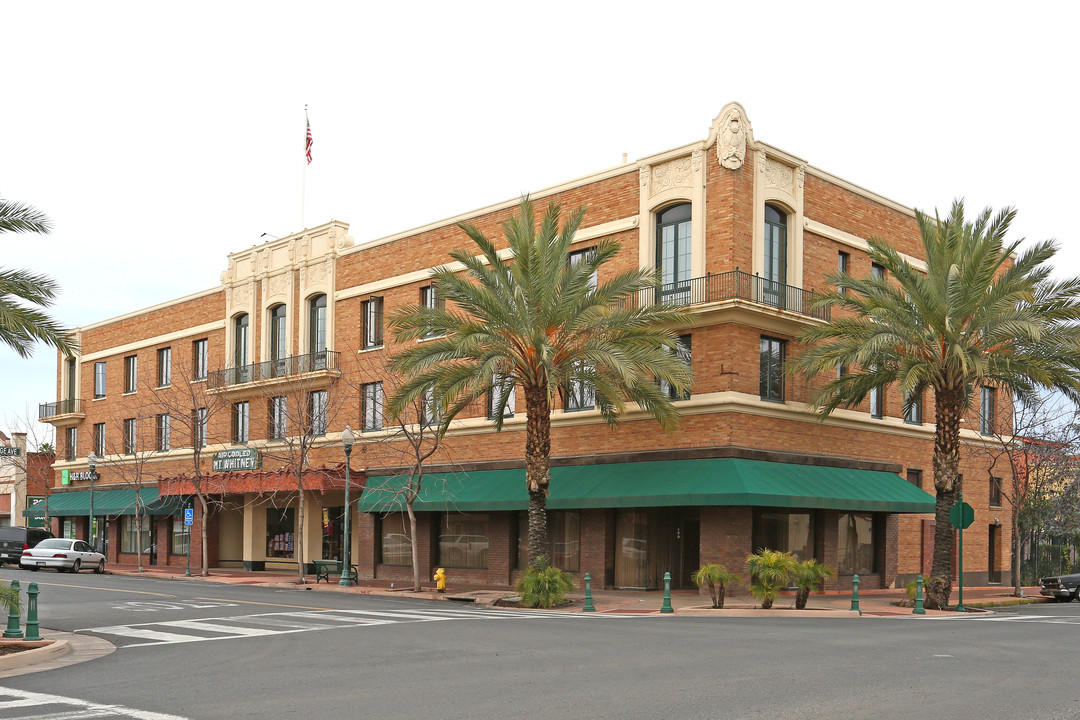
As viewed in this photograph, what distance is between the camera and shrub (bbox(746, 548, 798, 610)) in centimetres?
2591

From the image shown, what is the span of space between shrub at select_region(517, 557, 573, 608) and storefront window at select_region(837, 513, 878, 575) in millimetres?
10409

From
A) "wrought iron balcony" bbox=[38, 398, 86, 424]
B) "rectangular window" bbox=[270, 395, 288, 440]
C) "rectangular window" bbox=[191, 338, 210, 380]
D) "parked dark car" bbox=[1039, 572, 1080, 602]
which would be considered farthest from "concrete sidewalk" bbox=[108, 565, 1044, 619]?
"wrought iron balcony" bbox=[38, 398, 86, 424]

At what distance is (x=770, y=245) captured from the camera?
3219cm

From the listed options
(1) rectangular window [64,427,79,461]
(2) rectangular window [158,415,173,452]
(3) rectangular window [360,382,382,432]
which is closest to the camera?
(3) rectangular window [360,382,382,432]

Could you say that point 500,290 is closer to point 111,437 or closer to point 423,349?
point 423,349

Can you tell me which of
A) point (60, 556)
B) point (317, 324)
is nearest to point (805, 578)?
point (317, 324)

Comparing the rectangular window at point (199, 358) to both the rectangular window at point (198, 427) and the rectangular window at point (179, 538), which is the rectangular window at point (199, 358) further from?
the rectangular window at point (179, 538)

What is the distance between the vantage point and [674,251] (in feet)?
106

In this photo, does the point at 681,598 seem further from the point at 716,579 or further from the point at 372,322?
the point at 372,322

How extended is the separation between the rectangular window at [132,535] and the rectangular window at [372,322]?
19.3m

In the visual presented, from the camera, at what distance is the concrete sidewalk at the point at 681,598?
25947mm

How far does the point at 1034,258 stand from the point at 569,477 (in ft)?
45.7

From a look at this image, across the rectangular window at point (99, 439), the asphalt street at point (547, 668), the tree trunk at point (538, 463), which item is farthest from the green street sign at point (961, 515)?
the rectangular window at point (99, 439)

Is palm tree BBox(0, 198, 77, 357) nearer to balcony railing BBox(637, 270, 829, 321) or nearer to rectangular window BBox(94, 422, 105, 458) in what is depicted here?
balcony railing BBox(637, 270, 829, 321)
